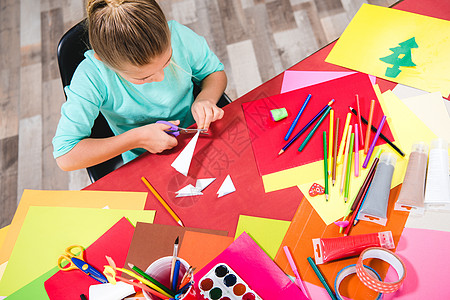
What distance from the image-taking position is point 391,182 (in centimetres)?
80

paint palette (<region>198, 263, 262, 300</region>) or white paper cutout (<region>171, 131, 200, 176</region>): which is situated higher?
white paper cutout (<region>171, 131, 200, 176</region>)

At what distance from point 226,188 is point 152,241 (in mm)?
201

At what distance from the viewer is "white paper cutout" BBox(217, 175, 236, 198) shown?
32.9 inches

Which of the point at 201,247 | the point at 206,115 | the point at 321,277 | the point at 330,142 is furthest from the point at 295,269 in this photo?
the point at 206,115

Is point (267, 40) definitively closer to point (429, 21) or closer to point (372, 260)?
point (429, 21)

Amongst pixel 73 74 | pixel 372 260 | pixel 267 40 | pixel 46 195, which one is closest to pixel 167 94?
pixel 73 74

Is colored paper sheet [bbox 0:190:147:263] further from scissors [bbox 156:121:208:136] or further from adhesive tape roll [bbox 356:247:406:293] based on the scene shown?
adhesive tape roll [bbox 356:247:406:293]

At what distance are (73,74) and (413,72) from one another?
0.87m

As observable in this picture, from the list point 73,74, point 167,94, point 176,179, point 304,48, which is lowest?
point 304,48

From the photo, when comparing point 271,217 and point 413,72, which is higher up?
point 413,72

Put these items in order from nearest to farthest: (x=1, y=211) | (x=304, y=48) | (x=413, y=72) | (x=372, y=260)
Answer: (x=372, y=260) → (x=413, y=72) → (x=1, y=211) → (x=304, y=48)

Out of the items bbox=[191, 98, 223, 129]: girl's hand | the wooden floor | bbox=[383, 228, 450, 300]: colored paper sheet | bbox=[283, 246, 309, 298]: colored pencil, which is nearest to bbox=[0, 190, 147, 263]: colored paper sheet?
bbox=[191, 98, 223, 129]: girl's hand

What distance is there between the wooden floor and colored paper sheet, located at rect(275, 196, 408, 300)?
1144 mm

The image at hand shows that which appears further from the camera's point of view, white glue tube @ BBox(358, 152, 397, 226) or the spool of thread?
the spool of thread
